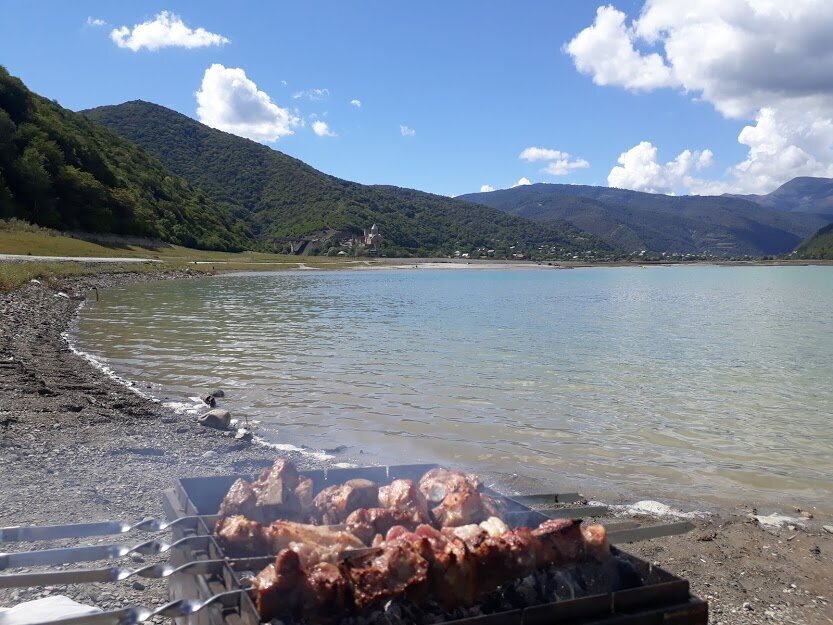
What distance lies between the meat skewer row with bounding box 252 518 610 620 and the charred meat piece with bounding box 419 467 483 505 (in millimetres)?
662

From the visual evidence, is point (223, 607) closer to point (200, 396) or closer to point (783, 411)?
point (200, 396)

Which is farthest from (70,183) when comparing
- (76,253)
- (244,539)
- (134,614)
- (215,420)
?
(134,614)

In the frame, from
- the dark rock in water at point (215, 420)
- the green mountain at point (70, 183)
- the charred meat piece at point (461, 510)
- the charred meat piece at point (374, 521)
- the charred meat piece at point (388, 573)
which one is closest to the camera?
the charred meat piece at point (388, 573)

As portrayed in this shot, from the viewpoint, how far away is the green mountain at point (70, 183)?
7488 cm

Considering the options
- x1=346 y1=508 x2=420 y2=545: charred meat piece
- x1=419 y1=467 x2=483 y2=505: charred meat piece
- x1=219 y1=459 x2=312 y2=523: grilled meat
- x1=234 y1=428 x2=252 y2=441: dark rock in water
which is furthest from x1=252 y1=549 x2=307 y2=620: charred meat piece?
x1=234 y1=428 x2=252 y2=441: dark rock in water

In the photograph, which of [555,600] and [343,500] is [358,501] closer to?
[343,500]

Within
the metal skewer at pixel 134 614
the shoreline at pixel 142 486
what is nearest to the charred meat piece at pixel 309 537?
the metal skewer at pixel 134 614

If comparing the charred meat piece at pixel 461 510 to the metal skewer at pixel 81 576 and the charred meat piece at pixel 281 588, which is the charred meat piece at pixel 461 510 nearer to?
the charred meat piece at pixel 281 588

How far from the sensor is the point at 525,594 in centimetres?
318

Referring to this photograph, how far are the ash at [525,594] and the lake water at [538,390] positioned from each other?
13.4 feet

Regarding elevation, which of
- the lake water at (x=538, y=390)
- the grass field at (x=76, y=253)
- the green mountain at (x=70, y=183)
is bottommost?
the lake water at (x=538, y=390)

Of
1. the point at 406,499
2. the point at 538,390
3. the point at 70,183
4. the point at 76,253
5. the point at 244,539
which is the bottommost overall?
the point at 538,390

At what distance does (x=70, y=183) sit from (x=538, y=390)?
83.1 meters

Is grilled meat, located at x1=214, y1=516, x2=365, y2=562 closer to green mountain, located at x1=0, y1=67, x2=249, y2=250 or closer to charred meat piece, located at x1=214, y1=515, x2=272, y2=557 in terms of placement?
charred meat piece, located at x1=214, y1=515, x2=272, y2=557
